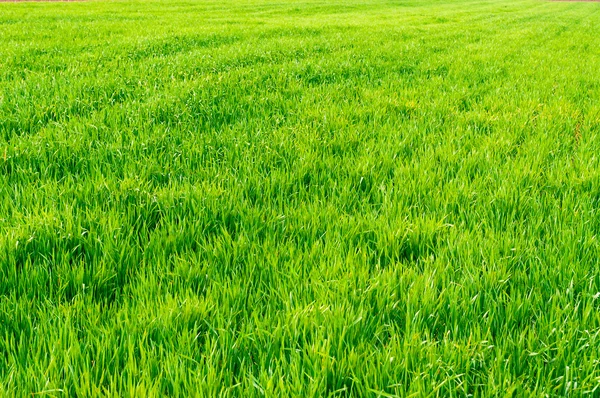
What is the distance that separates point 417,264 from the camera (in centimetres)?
225

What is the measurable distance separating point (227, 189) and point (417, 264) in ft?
4.29

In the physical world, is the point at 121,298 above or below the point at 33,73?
below

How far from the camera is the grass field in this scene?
1.57 m

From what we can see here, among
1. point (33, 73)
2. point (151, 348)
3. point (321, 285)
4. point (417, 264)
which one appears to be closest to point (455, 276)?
point (417, 264)

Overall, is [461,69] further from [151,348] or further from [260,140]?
[151,348]

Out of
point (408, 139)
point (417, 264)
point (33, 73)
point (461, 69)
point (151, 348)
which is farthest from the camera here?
point (461, 69)

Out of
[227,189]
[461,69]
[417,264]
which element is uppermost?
[461,69]

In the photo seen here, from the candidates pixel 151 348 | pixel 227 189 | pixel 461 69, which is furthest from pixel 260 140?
pixel 461 69

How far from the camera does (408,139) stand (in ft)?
13.4

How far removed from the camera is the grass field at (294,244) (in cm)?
157

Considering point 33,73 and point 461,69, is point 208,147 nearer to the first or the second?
point 33,73

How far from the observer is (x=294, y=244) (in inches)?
93.6

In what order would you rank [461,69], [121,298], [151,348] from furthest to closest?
[461,69] → [121,298] → [151,348]

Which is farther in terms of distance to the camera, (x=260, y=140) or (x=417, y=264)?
(x=260, y=140)
